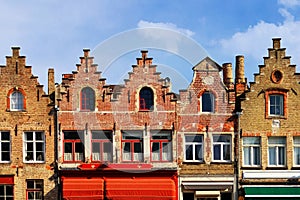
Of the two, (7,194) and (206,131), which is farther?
(206,131)

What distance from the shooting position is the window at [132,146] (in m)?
29.4

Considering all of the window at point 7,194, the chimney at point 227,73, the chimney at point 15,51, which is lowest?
the window at point 7,194

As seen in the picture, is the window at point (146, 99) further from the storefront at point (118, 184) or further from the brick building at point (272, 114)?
the brick building at point (272, 114)

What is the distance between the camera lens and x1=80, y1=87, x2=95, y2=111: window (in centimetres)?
2955

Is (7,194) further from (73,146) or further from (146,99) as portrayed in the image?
(146,99)

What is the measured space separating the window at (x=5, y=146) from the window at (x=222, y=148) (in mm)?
12298

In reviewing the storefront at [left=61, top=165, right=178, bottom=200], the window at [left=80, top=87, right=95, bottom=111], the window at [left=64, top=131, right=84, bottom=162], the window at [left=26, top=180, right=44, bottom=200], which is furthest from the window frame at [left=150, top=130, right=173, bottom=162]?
the window at [left=26, top=180, right=44, bottom=200]

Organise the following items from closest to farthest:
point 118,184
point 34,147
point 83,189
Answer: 1. point 83,189
2. point 118,184
3. point 34,147

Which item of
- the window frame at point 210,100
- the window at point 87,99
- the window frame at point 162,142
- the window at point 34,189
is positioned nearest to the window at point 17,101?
the window at point 87,99

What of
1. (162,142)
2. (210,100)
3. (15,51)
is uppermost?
(15,51)

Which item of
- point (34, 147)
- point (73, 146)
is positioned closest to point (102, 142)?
point (73, 146)

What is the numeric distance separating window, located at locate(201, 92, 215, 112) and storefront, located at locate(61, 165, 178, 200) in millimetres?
4224

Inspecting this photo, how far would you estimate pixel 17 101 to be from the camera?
2966 cm

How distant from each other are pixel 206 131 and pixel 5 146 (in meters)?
12.0
